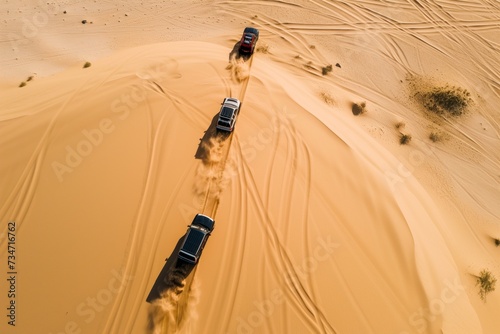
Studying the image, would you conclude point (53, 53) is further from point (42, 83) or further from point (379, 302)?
point (379, 302)

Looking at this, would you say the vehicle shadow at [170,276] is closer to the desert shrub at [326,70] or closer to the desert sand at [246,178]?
the desert sand at [246,178]

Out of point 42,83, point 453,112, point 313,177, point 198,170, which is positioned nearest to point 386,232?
point 313,177

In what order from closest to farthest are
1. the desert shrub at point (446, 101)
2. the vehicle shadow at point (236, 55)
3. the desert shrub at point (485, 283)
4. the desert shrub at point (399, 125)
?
the desert shrub at point (485, 283) → the desert shrub at point (399, 125) → the desert shrub at point (446, 101) → the vehicle shadow at point (236, 55)

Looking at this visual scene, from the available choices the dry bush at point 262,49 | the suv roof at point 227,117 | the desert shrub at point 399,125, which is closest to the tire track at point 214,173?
the suv roof at point 227,117

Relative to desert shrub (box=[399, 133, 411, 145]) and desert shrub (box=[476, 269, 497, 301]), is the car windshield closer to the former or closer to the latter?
desert shrub (box=[399, 133, 411, 145])

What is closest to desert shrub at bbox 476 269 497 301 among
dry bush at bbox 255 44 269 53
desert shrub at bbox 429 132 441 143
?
desert shrub at bbox 429 132 441 143
